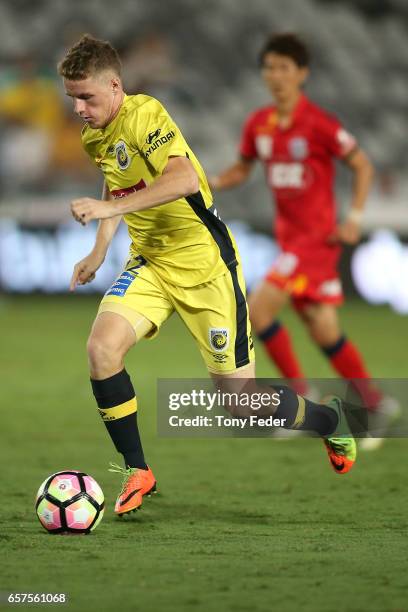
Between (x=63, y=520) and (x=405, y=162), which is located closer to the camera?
(x=63, y=520)

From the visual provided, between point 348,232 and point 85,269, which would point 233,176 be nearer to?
point 348,232

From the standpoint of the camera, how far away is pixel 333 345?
705cm

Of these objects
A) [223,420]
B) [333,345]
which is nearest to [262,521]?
[223,420]

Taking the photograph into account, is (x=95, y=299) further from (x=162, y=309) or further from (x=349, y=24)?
(x=162, y=309)

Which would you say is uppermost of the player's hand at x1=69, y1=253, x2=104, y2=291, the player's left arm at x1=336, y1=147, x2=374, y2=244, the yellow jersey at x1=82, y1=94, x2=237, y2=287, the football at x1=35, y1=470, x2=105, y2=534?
the yellow jersey at x1=82, y1=94, x2=237, y2=287

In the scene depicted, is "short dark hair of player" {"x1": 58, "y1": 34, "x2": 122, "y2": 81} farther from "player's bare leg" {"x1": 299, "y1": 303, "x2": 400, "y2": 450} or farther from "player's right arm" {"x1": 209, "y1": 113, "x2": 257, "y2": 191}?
"player's bare leg" {"x1": 299, "y1": 303, "x2": 400, "y2": 450}

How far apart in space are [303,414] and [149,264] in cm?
97

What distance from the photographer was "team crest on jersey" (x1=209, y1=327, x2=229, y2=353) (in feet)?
16.4

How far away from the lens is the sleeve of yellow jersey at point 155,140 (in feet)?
15.3

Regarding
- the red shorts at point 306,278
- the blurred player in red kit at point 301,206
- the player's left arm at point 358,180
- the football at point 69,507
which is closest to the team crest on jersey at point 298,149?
the blurred player in red kit at point 301,206

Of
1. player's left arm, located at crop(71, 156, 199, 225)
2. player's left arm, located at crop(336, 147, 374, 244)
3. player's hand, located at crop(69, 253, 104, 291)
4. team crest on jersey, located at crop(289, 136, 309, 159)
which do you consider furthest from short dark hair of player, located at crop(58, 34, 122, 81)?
player's left arm, located at crop(336, 147, 374, 244)

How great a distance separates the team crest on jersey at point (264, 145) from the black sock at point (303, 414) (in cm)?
232

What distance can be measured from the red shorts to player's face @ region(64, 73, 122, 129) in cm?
254

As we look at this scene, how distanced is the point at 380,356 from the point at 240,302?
5.16 metres
